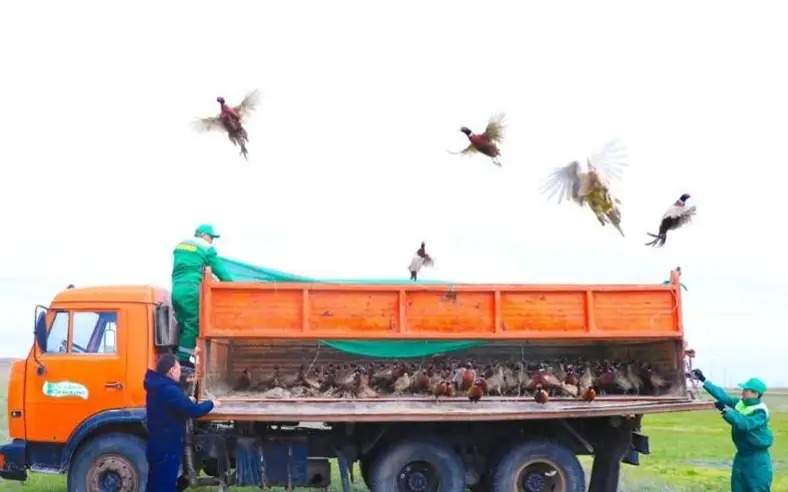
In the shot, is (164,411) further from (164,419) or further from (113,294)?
(113,294)

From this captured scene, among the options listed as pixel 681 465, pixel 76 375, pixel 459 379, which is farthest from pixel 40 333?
pixel 681 465

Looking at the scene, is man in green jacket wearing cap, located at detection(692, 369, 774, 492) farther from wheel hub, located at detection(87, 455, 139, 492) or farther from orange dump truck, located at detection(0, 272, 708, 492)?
wheel hub, located at detection(87, 455, 139, 492)

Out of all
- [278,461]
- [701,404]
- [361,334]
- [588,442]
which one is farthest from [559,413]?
[278,461]

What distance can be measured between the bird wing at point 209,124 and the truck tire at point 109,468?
3.70 metres

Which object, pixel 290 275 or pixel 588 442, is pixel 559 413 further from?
pixel 290 275

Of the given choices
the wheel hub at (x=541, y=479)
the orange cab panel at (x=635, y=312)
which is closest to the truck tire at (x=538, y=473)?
the wheel hub at (x=541, y=479)

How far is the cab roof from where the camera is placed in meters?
10.3

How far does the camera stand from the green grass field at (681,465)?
504 inches

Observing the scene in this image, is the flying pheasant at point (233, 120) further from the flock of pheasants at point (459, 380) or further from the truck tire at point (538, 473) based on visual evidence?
the truck tire at point (538, 473)

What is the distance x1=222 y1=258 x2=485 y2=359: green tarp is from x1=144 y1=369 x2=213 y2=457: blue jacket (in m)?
2.37

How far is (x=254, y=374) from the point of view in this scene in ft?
35.9

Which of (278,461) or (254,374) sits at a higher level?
(254,374)

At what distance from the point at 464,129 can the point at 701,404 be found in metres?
→ 4.00

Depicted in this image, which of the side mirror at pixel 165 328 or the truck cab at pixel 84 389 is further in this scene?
the side mirror at pixel 165 328
